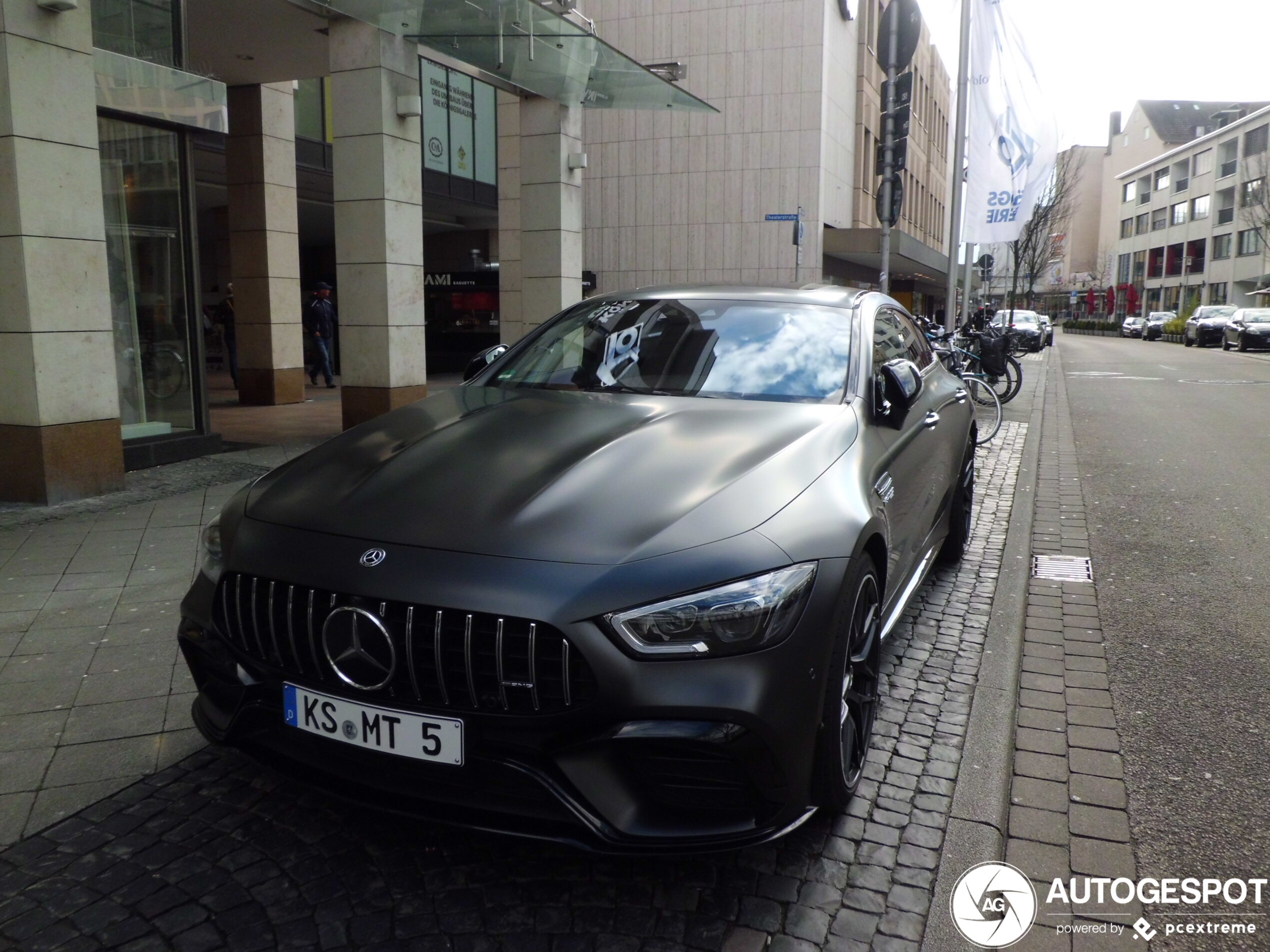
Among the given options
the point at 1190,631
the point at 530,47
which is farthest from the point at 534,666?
the point at 530,47

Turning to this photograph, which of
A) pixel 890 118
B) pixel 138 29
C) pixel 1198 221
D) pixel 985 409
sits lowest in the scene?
pixel 985 409

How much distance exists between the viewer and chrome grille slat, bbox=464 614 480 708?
2.42 meters

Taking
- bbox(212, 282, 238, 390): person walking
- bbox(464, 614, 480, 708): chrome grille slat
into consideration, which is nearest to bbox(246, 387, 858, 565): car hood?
bbox(464, 614, 480, 708): chrome grille slat

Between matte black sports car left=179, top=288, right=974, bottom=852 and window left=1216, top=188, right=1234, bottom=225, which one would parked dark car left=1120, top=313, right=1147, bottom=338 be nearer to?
window left=1216, top=188, right=1234, bottom=225

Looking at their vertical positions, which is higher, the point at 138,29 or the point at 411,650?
the point at 138,29

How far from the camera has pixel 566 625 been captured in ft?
7.82

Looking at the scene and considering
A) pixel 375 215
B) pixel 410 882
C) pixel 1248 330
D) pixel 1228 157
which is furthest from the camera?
pixel 1228 157

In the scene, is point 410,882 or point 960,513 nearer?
point 410,882

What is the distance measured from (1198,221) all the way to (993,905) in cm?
8444

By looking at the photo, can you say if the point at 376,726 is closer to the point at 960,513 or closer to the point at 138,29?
the point at 960,513

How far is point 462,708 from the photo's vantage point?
2432mm

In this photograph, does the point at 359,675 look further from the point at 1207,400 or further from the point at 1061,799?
the point at 1207,400

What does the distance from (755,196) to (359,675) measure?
90.1ft

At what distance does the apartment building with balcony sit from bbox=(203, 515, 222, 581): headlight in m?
64.0
